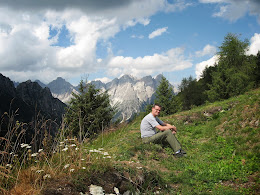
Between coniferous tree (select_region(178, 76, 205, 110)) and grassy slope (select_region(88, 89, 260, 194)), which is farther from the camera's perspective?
coniferous tree (select_region(178, 76, 205, 110))

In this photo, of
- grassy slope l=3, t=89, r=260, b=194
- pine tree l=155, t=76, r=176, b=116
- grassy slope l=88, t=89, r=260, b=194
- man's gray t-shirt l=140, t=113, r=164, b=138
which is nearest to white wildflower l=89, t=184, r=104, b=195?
grassy slope l=3, t=89, r=260, b=194

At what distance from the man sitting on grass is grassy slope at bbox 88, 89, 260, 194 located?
1.20 feet

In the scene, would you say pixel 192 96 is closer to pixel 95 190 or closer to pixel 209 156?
pixel 209 156

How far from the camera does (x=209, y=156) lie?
30.2 feet

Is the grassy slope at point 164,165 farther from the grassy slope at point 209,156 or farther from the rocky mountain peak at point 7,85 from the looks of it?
the rocky mountain peak at point 7,85

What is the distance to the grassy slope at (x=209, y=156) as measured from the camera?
6586 millimetres

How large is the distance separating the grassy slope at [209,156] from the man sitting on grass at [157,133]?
365 mm

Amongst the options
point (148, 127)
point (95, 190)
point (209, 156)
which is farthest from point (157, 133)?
point (95, 190)

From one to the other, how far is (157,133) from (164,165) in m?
1.98

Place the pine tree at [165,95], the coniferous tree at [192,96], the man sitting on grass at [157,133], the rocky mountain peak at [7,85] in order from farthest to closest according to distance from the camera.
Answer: the rocky mountain peak at [7,85]
the coniferous tree at [192,96]
the pine tree at [165,95]
the man sitting on grass at [157,133]

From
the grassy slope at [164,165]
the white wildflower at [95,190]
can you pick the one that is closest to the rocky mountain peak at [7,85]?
the grassy slope at [164,165]

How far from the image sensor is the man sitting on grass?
31.1ft

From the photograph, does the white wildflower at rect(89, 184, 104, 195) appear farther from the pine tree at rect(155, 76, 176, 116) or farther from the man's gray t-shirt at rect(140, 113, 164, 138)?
the pine tree at rect(155, 76, 176, 116)

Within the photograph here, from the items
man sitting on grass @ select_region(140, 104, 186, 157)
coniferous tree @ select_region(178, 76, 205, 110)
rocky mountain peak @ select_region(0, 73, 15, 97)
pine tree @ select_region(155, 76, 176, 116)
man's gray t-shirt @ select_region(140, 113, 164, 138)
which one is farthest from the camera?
rocky mountain peak @ select_region(0, 73, 15, 97)
